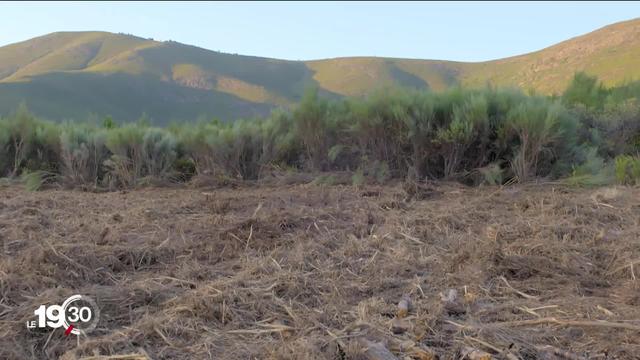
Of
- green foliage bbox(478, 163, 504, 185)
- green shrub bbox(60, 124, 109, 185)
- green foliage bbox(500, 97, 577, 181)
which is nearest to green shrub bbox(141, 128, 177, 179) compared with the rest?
green shrub bbox(60, 124, 109, 185)

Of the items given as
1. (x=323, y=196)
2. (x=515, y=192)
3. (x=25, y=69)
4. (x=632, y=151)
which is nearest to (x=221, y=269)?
(x=323, y=196)

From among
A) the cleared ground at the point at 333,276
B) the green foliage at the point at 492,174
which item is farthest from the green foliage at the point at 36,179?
the green foliage at the point at 492,174

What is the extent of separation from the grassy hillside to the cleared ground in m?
35.4

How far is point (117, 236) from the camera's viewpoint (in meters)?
4.21

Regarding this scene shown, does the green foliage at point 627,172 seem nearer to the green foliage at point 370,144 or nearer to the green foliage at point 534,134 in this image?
the green foliage at point 370,144

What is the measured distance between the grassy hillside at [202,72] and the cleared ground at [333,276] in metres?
35.4

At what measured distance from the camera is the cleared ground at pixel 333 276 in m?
2.48

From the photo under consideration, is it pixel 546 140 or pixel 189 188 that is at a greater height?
pixel 546 140

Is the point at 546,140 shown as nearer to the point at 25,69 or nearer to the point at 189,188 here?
the point at 189,188

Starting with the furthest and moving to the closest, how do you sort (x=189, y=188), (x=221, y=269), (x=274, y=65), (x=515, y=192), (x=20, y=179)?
1. (x=274, y=65)
2. (x=20, y=179)
3. (x=189, y=188)
4. (x=515, y=192)
5. (x=221, y=269)

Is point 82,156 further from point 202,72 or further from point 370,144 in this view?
point 202,72

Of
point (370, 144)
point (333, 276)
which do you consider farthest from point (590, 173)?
point (333, 276)

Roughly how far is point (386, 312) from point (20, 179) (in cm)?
638

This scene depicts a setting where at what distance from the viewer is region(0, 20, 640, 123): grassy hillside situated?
49188mm
